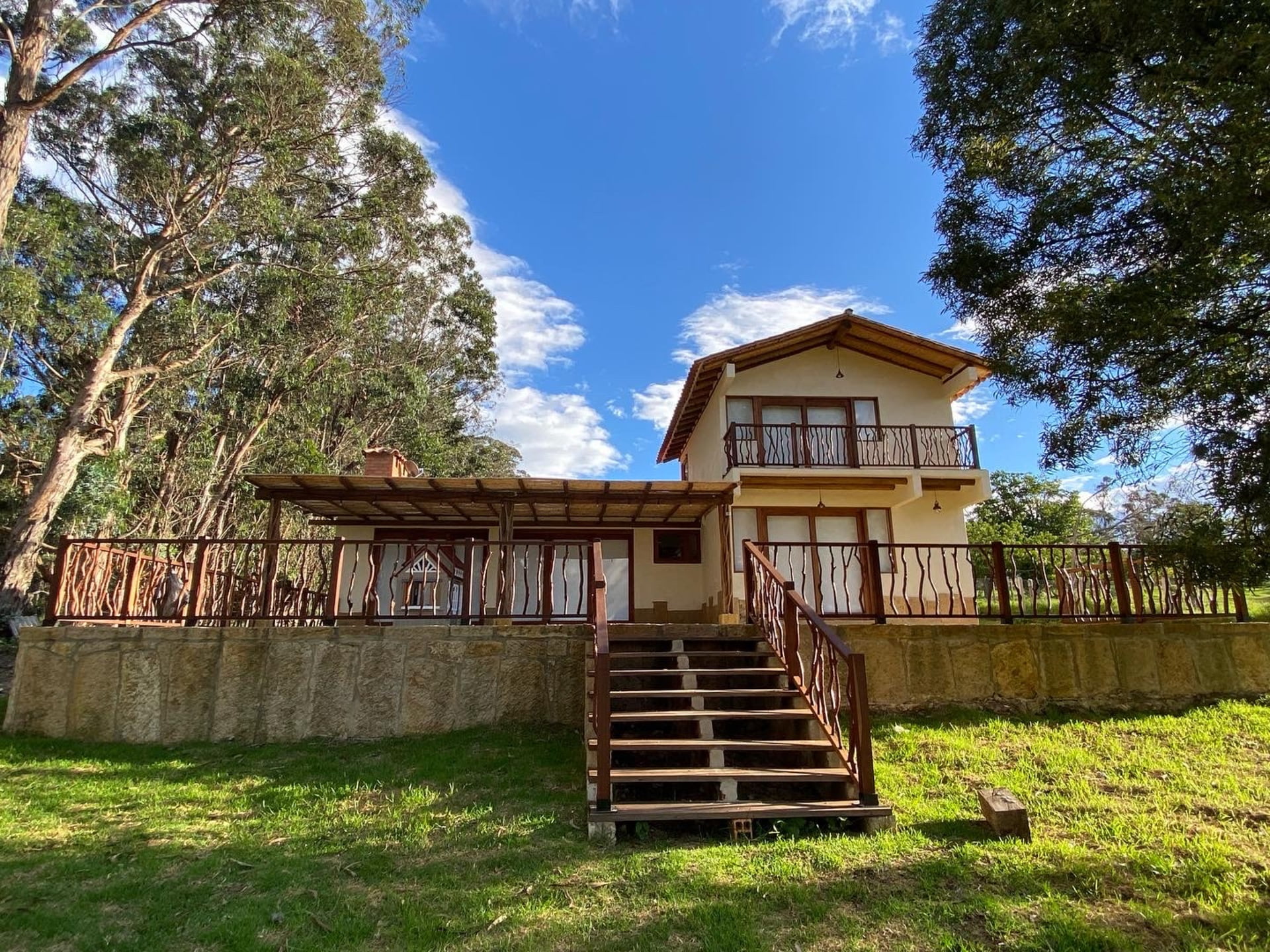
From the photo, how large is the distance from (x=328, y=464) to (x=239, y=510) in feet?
9.43

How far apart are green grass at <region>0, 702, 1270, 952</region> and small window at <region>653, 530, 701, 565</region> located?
7575mm

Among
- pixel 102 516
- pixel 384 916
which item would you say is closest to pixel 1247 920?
pixel 384 916

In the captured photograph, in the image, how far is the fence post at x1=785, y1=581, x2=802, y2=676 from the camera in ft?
18.1

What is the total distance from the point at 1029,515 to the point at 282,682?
24642 mm

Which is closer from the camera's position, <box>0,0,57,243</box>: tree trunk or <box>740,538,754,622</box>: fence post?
<box>740,538,754,622</box>: fence post

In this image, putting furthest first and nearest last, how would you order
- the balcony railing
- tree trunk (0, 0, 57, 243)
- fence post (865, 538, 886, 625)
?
the balcony railing < tree trunk (0, 0, 57, 243) < fence post (865, 538, 886, 625)

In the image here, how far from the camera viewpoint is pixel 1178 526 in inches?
155

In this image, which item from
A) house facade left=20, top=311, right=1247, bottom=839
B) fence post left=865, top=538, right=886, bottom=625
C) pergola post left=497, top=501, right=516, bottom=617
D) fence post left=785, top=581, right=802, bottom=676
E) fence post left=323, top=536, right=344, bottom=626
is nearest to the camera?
house facade left=20, top=311, right=1247, bottom=839

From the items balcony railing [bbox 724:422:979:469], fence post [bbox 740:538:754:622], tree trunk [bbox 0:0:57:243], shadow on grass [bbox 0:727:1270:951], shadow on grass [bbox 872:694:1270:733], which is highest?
tree trunk [bbox 0:0:57:243]

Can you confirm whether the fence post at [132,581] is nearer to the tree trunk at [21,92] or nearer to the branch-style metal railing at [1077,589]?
the tree trunk at [21,92]

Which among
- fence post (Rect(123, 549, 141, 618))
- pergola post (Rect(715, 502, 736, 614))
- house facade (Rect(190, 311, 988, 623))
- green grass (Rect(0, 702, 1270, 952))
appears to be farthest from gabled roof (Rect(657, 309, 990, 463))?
fence post (Rect(123, 549, 141, 618))

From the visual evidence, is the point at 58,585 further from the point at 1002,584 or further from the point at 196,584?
the point at 1002,584

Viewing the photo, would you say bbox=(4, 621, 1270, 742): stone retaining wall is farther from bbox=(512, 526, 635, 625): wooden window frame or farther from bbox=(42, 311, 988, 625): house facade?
bbox=(512, 526, 635, 625): wooden window frame

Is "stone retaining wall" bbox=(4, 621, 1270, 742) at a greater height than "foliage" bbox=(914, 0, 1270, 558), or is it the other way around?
"foliage" bbox=(914, 0, 1270, 558)
